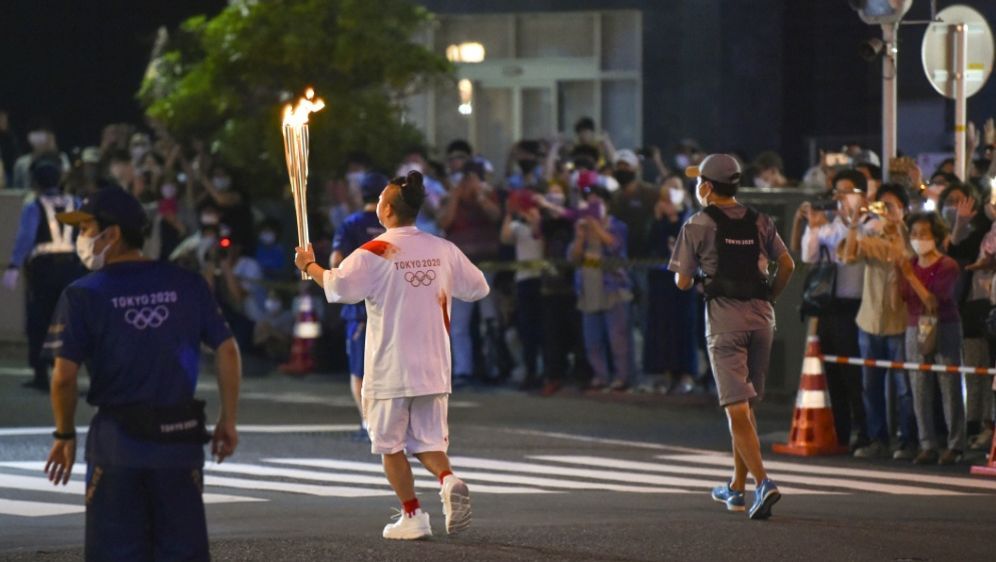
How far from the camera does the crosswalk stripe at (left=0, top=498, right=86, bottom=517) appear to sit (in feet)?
39.0

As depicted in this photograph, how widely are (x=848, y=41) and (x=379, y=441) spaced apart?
1922 cm

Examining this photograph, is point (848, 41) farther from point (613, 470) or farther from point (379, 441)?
point (379, 441)

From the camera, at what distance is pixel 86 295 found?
7.69m

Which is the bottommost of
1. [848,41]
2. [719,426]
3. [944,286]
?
[719,426]

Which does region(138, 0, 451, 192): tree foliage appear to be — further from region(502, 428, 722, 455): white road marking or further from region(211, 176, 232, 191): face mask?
region(502, 428, 722, 455): white road marking

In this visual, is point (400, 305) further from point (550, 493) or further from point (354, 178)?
point (354, 178)

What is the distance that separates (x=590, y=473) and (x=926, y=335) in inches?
104

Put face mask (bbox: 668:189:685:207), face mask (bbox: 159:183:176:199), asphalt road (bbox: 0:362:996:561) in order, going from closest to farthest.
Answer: asphalt road (bbox: 0:362:996:561) < face mask (bbox: 668:189:685:207) < face mask (bbox: 159:183:176:199)

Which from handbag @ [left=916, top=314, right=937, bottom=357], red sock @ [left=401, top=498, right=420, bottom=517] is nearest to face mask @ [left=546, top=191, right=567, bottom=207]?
handbag @ [left=916, top=314, right=937, bottom=357]

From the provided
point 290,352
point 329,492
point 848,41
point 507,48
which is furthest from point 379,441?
point 507,48

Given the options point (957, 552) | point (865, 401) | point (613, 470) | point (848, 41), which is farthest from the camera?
point (848, 41)

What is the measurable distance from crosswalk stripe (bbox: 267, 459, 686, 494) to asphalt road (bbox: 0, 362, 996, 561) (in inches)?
0.8

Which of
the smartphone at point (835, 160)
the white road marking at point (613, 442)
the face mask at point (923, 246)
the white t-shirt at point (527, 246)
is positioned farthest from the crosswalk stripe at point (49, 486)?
the smartphone at point (835, 160)

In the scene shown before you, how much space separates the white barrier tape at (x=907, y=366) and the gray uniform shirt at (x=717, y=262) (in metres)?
2.92
